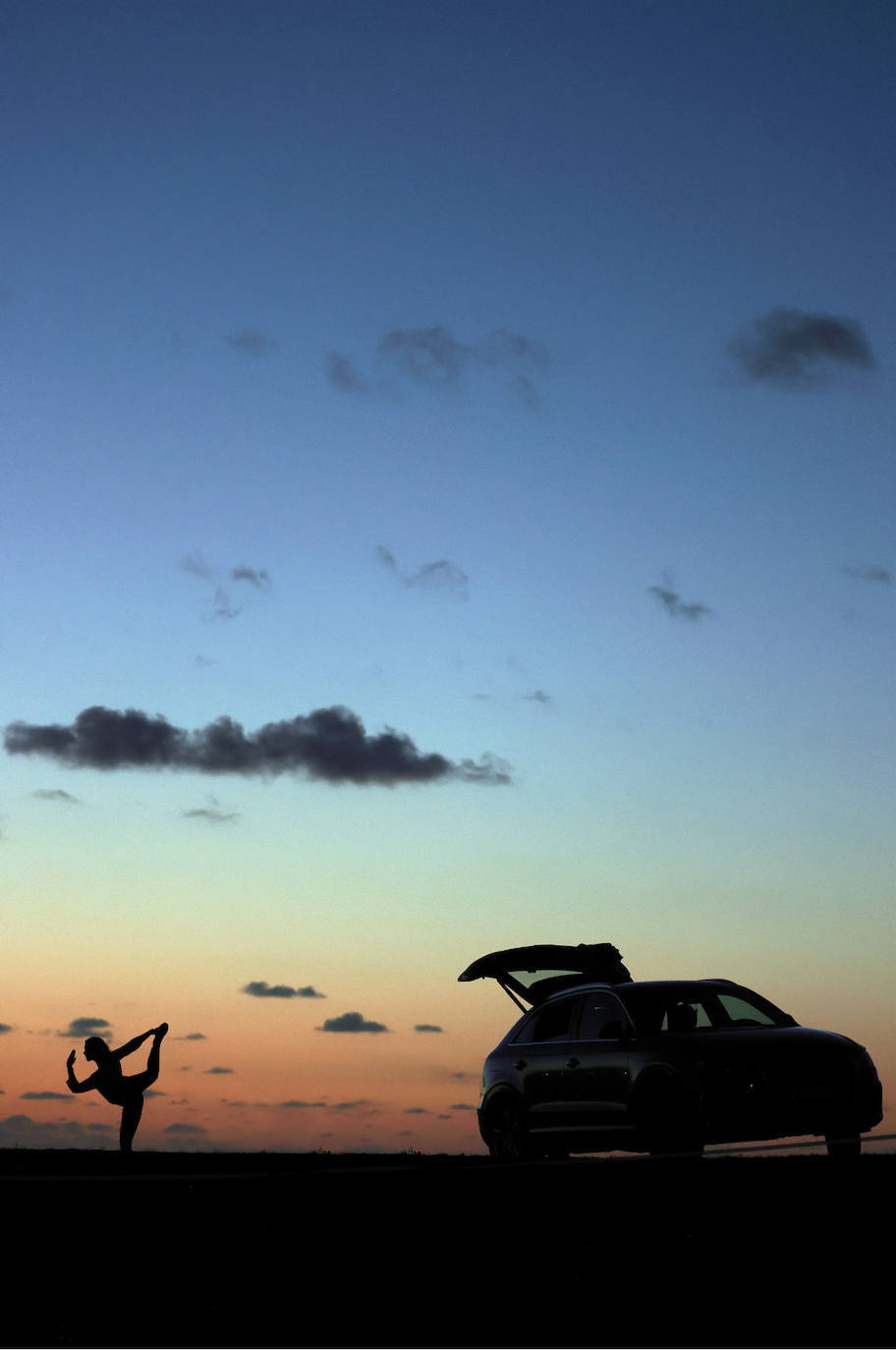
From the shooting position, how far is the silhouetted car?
46.8 ft

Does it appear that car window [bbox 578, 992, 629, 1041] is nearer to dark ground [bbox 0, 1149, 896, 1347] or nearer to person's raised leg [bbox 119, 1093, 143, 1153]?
dark ground [bbox 0, 1149, 896, 1347]

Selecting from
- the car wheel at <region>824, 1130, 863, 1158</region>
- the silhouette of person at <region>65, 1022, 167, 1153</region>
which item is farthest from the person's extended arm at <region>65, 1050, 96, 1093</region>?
the car wheel at <region>824, 1130, 863, 1158</region>

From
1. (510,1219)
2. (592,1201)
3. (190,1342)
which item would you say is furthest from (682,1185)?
(190,1342)

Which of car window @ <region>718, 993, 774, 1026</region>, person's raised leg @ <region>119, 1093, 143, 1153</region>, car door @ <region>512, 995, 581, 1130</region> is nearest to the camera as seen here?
car window @ <region>718, 993, 774, 1026</region>

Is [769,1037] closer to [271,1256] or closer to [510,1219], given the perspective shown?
[510,1219]

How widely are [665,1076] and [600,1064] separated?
94 centimetres

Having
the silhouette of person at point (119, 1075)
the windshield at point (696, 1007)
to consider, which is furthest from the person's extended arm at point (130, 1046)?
the windshield at point (696, 1007)

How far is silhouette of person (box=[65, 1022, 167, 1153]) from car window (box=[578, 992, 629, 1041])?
4.25 m

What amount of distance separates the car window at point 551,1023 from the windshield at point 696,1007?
0.86 m

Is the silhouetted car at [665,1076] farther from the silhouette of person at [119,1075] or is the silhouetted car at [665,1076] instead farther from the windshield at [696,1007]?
the silhouette of person at [119,1075]

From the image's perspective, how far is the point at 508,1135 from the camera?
16.6m

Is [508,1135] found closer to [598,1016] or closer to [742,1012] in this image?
[598,1016]

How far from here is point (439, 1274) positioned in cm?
848

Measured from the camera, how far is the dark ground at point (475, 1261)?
708 centimetres
